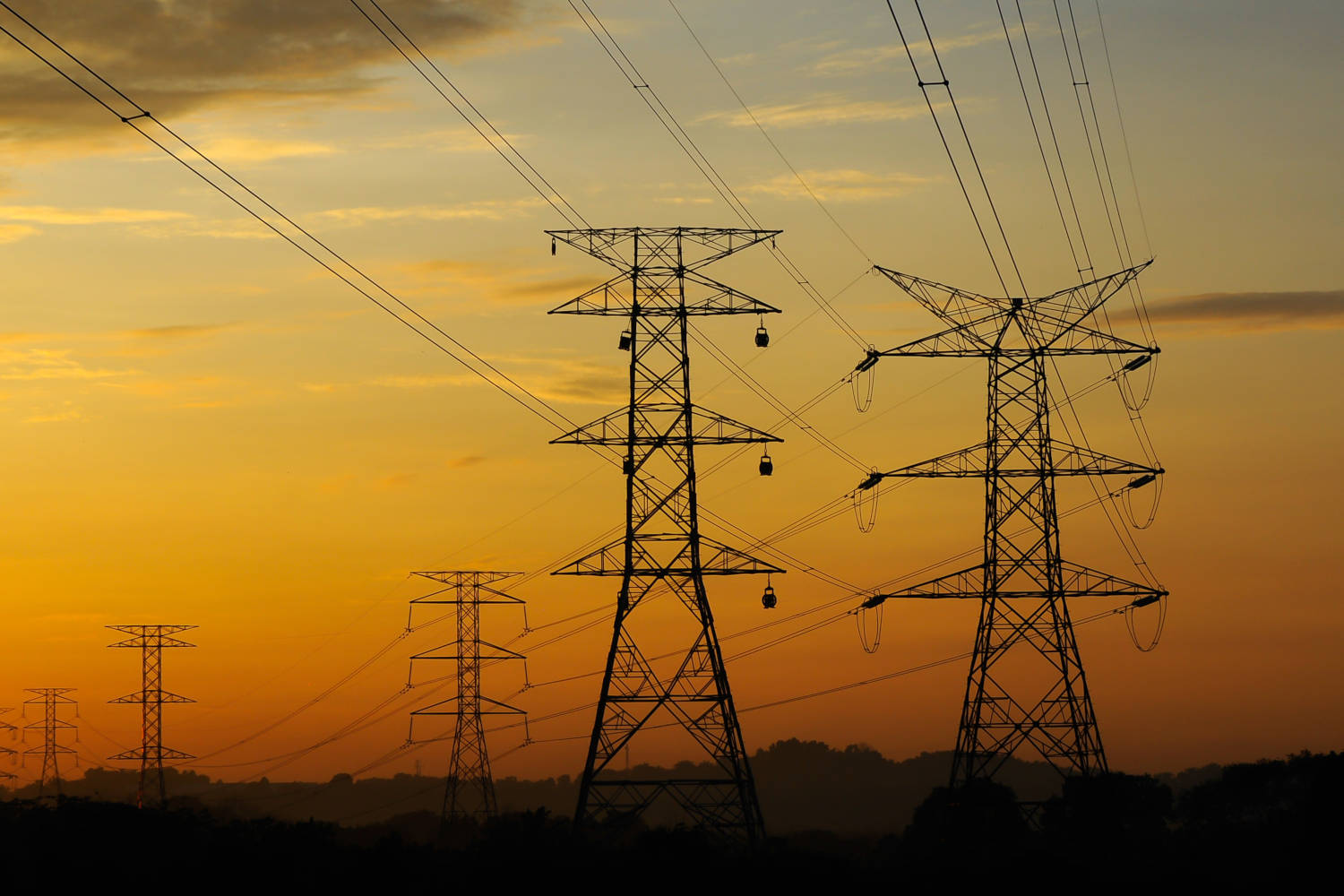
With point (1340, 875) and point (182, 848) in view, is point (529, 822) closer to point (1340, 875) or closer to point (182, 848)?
point (182, 848)

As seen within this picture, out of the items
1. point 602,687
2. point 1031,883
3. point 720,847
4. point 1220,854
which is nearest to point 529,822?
point 720,847

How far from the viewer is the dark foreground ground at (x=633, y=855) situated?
204 ft

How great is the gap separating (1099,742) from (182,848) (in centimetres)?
3591

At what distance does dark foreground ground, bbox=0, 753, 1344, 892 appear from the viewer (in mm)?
62312

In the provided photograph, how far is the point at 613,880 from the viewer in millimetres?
62094

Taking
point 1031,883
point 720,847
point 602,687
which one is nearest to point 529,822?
point 720,847

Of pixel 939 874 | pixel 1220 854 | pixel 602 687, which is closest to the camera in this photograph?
pixel 602 687

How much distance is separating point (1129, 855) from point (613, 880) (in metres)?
21.2

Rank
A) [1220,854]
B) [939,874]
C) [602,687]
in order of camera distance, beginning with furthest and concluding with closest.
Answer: [1220,854]
[939,874]
[602,687]

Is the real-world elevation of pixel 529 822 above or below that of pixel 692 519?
below

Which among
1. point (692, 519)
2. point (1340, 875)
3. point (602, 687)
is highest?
point (692, 519)

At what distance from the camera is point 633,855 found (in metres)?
66.8

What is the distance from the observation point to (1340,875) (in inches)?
2628

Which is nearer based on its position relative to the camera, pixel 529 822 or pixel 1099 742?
pixel 1099 742
